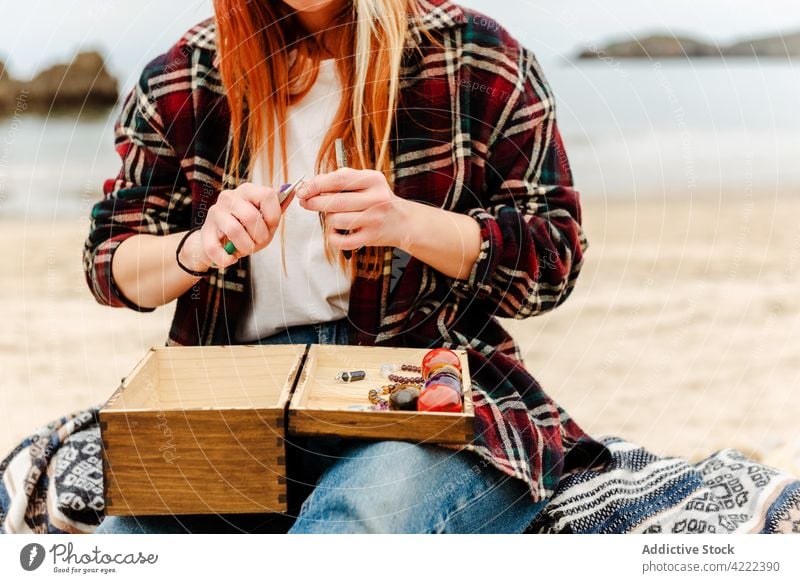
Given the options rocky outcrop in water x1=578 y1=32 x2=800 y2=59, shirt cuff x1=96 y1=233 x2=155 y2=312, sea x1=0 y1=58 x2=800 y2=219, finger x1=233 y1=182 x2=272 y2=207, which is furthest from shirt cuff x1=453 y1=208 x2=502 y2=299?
sea x1=0 y1=58 x2=800 y2=219

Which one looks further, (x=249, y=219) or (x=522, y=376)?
(x=522, y=376)

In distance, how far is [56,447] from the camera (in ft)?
3.00

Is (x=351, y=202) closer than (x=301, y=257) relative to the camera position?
Yes

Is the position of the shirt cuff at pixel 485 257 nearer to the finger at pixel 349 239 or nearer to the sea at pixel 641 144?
the finger at pixel 349 239

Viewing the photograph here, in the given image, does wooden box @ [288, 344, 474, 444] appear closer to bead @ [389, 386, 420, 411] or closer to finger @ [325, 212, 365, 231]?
bead @ [389, 386, 420, 411]

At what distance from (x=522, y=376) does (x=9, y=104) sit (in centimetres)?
119

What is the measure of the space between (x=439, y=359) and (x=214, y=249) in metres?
0.21

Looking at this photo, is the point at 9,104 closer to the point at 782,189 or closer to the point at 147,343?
the point at 147,343

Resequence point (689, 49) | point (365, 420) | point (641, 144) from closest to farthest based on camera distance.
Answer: point (365, 420)
point (689, 49)
point (641, 144)

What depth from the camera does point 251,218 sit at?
717 mm

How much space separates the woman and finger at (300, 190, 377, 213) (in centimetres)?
9

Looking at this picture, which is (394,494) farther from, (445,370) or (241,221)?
(241,221)
